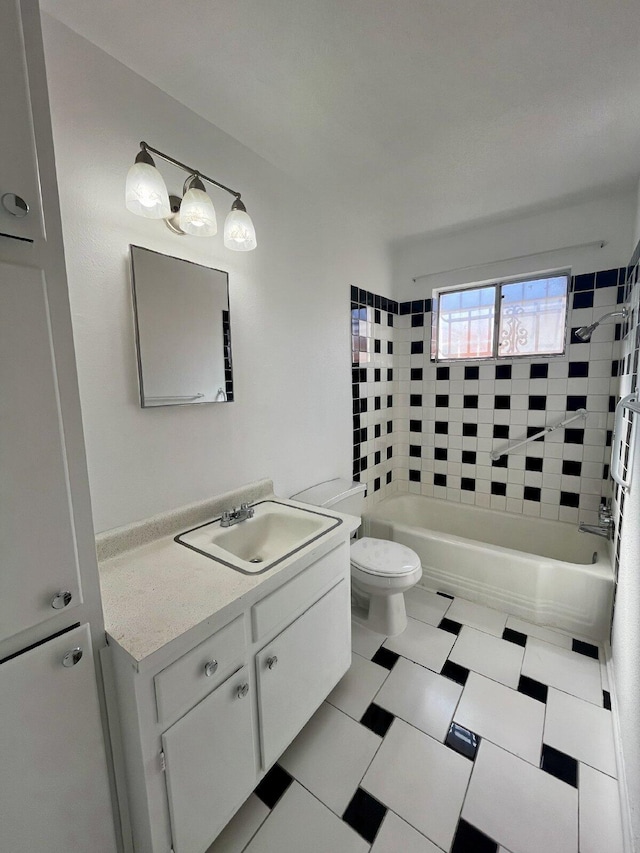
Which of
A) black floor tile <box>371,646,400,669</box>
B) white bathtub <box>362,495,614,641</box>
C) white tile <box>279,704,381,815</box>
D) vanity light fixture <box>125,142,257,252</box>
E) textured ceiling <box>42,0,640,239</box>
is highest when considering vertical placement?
textured ceiling <box>42,0,640,239</box>

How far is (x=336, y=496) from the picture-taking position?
193 cm

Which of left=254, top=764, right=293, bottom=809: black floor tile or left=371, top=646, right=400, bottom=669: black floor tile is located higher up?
left=254, top=764, right=293, bottom=809: black floor tile

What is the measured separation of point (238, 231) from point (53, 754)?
5.16 ft

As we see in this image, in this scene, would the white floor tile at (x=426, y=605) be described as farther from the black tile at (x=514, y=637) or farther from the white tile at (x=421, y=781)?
the white tile at (x=421, y=781)

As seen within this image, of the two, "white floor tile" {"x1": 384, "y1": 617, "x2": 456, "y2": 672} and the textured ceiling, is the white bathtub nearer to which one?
"white floor tile" {"x1": 384, "y1": 617, "x2": 456, "y2": 672}

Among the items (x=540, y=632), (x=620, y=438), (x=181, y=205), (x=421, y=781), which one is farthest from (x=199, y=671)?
(x=620, y=438)

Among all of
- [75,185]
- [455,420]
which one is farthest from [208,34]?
[455,420]

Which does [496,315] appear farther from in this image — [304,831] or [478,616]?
[304,831]

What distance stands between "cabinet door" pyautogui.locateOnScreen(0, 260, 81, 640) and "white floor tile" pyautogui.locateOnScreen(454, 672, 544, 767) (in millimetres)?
1559

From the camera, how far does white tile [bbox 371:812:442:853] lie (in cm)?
100

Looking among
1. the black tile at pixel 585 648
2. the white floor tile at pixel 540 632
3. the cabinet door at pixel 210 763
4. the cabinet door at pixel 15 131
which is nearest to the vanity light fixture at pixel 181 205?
the cabinet door at pixel 15 131

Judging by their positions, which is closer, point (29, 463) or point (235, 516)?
point (29, 463)

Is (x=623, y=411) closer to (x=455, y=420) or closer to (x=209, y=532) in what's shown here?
(x=455, y=420)

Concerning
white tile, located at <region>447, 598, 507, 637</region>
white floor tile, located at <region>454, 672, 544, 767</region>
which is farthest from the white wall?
white floor tile, located at <region>454, 672, 544, 767</region>
